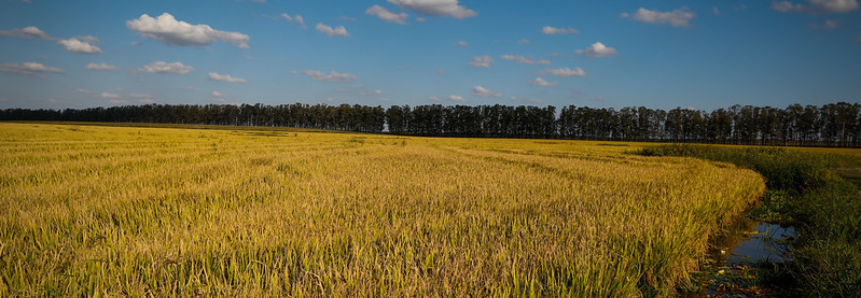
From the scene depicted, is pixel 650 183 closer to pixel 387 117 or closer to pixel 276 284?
pixel 276 284

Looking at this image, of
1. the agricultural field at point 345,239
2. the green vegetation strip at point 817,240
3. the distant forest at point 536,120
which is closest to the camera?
the agricultural field at point 345,239

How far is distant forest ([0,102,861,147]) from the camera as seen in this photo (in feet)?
274

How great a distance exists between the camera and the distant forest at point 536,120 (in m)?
83.4

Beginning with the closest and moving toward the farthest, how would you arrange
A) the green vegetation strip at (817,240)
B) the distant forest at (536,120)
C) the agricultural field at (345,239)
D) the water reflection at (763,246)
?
the agricultural field at (345,239), the green vegetation strip at (817,240), the water reflection at (763,246), the distant forest at (536,120)

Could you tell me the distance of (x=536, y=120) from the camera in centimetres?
12550

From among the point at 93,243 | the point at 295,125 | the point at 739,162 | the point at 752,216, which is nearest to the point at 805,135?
the point at 739,162

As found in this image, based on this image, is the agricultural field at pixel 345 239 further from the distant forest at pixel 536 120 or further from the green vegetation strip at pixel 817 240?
the distant forest at pixel 536 120

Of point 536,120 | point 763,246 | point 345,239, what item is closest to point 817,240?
point 763,246

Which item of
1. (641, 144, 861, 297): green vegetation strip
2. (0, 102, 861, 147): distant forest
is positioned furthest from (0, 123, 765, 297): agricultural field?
(0, 102, 861, 147): distant forest

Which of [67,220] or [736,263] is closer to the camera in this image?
[67,220]

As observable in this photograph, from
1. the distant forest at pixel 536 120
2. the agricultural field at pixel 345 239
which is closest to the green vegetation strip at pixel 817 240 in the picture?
the agricultural field at pixel 345 239

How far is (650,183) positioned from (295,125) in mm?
162374

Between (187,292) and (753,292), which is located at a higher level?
(187,292)

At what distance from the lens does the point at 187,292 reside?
2369mm
